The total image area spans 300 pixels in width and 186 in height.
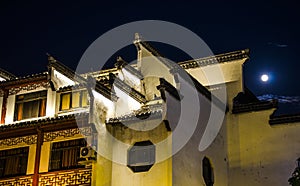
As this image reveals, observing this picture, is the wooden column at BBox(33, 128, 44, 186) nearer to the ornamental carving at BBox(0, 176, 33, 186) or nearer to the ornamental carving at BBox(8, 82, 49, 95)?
the ornamental carving at BBox(0, 176, 33, 186)

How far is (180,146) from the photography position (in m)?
22.8

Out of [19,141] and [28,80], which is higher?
[28,80]

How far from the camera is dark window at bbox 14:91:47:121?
90.5 feet

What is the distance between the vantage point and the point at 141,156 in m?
22.7

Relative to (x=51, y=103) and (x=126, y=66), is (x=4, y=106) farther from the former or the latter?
(x=126, y=66)

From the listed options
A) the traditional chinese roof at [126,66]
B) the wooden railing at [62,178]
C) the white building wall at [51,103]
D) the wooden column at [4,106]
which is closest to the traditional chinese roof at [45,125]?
the wooden railing at [62,178]

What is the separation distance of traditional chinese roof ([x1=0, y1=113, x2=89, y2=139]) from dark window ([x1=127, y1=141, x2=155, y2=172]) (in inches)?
92.4

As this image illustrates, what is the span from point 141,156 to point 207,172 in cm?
389

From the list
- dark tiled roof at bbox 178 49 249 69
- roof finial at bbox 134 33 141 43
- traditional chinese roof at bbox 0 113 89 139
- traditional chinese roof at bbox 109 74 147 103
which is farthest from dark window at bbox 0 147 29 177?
dark tiled roof at bbox 178 49 249 69

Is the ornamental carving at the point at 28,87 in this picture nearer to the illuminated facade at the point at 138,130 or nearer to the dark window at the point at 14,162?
the illuminated facade at the point at 138,130

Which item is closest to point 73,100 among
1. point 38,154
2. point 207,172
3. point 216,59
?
point 38,154

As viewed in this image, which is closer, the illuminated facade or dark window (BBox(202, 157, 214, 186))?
the illuminated facade

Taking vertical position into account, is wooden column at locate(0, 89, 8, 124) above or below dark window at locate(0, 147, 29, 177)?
above

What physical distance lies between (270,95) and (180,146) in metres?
30.5
